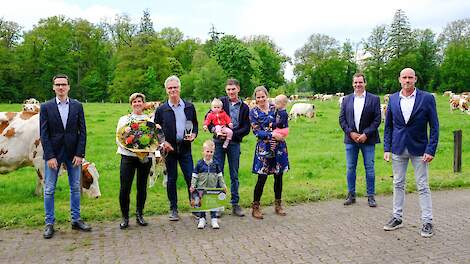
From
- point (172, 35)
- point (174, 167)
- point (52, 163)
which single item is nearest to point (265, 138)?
point (174, 167)

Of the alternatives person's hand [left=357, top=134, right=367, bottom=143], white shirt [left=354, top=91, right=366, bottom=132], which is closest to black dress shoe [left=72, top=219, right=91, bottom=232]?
person's hand [left=357, top=134, right=367, bottom=143]

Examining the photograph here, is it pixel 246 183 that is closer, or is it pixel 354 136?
pixel 354 136

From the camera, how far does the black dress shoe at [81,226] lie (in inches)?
271

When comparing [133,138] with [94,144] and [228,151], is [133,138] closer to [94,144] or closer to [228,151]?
[228,151]

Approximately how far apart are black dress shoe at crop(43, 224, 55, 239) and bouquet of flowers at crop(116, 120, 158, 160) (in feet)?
5.03

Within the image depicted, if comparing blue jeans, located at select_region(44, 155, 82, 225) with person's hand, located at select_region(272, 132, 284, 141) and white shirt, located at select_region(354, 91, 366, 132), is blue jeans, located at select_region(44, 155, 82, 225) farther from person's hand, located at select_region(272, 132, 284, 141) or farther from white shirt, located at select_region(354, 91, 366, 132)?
white shirt, located at select_region(354, 91, 366, 132)

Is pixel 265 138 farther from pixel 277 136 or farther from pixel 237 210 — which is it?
pixel 237 210

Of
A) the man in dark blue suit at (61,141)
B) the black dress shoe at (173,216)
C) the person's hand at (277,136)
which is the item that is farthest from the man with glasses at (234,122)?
the man in dark blue suit at (61,141)

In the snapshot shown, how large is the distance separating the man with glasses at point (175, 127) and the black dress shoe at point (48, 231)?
1766mm

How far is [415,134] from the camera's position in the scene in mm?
6609

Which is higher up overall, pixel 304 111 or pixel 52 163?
pixel 304 111

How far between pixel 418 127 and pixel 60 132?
505cm

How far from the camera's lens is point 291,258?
18.6 feet

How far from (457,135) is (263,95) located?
5.88m
